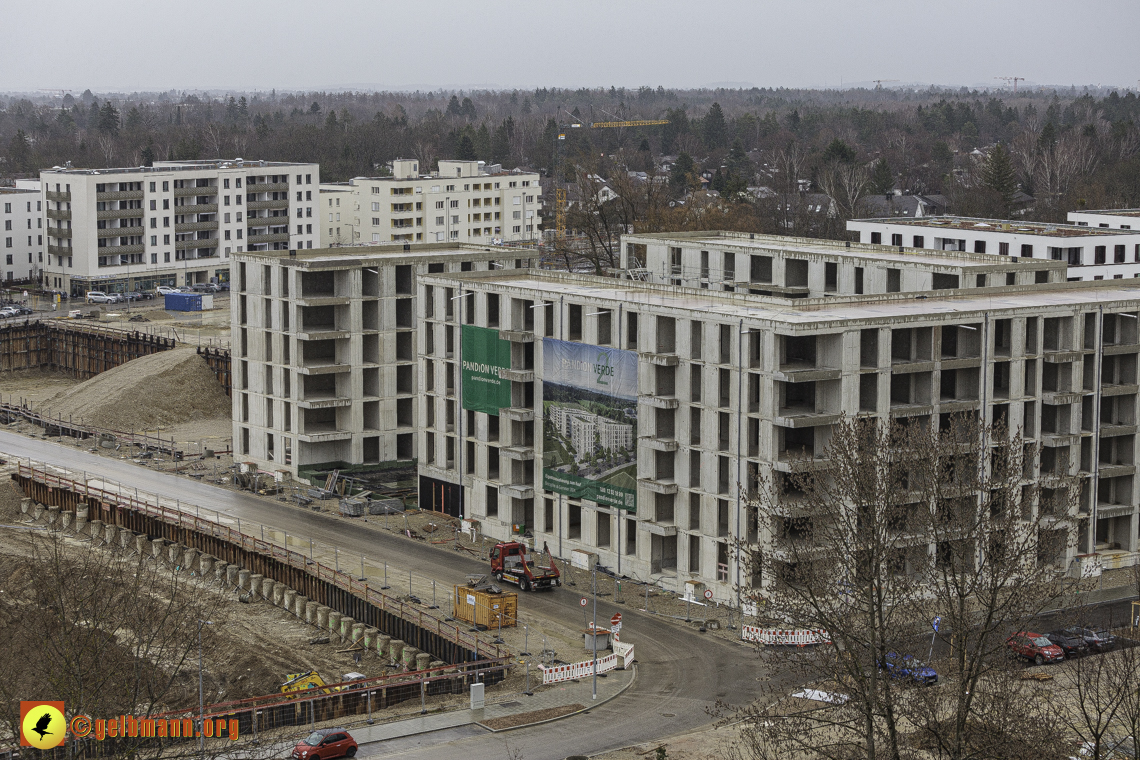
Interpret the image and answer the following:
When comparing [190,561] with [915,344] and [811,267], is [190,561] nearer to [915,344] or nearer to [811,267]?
[811,267]

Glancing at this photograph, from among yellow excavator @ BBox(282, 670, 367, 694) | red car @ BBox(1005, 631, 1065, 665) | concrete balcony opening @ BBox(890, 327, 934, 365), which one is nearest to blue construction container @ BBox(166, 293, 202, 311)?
yellow excavator @ BBox(282, 670, 367, 694)

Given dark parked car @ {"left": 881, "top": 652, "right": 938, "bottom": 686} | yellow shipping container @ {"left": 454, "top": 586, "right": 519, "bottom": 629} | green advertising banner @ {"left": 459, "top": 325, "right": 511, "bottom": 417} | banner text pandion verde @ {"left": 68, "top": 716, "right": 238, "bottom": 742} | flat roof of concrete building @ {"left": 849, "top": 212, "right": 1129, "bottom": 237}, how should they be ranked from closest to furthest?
banner text pandion verde @ {"left": 68, "top": 716, "right": 238, "bottom": 742} < dark parked car @ {"left": 881, "top": 652, "right": 938, "bottom": 686} < yellow shipping container @ {"left": 454, "top": 586, "right": 519, "bottom": 629} < green advertising banner @ {"left": 459, "top": 325, "right": 511, "bottom": 417} < flat roof of concrete building @ {"left": 849, "top": 212, "right": 1129, "bottom": 237}

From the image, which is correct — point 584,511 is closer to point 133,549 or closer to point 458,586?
point 458,586

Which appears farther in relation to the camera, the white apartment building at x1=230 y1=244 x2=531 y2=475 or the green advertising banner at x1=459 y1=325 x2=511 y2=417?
the white apartment building at x1=230 y1=244 x2=531 y2=475

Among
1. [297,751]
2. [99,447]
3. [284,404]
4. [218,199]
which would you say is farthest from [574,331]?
[218,199]

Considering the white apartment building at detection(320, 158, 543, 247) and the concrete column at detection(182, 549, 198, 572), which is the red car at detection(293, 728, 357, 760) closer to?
the concrete column at detection(182, 549, 198, 572)

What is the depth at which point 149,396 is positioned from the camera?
11675 centimetres

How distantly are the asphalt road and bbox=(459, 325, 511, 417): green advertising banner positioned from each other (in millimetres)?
8087

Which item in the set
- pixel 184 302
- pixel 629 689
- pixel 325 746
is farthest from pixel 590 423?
pixel 184 302

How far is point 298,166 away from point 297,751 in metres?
146

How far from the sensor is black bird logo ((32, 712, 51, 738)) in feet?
149

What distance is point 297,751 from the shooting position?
51.5 meters

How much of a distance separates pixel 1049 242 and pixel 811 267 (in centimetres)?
3562

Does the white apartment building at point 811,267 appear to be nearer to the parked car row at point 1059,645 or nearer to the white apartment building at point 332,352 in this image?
the white apartment building at point 332,352
